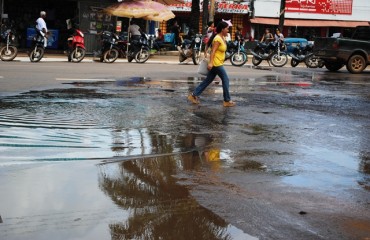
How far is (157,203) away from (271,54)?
18.7 meters

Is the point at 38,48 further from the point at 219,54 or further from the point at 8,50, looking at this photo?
the point at 219,54

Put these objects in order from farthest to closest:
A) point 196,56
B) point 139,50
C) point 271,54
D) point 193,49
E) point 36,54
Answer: point 271,54 → point 196,56 → point 193,49 → point 139,50 → point 36,54

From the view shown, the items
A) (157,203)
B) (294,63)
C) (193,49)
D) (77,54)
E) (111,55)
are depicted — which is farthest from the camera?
(294,63)

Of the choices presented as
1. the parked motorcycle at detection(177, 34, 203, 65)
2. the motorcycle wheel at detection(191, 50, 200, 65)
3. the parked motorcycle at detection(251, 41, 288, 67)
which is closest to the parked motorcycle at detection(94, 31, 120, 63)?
the parked motorcycle at detection(177, 34, 203, 65)

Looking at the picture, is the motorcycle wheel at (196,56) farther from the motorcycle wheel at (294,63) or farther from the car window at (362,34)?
the car window at (362,34)

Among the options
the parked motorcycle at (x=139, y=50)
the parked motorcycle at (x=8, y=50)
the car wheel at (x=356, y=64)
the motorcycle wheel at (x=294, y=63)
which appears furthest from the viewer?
the motorcycle wheel at (x=294, y=63)

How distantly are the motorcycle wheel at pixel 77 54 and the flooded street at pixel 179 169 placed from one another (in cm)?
988

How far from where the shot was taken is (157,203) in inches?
173

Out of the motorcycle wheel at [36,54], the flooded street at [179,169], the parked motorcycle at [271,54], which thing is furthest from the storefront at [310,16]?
the flooded street at [179,169]

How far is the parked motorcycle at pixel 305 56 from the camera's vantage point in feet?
74.8

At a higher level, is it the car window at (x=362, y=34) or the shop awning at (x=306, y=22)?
the shop awning at (x=306, y=22)

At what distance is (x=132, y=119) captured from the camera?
8.34 meters

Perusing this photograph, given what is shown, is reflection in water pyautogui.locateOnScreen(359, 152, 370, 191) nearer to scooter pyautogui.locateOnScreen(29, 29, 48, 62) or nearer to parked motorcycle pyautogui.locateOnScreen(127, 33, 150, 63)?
scooter pyautogui.locateOnScreen(29, 29, 48, 62)

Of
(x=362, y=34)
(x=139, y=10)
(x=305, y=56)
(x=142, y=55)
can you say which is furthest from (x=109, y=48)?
(x=362, y=34)
